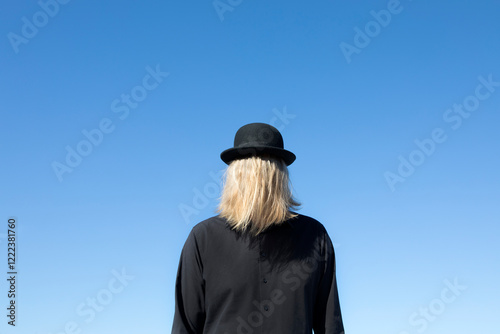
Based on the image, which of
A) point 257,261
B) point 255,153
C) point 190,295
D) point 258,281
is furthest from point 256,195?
point 190,295

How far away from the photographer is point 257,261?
4.11m

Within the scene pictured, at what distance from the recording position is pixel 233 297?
402 cm

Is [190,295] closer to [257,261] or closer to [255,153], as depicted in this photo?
[257,261]

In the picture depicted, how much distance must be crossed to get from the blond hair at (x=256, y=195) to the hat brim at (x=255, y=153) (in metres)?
0.04

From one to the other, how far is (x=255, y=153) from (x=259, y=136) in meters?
0.13

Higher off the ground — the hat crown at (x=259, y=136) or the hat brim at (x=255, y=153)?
the hat crown at (x=259, y=136)

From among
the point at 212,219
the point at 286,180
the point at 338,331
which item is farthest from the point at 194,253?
the point at 338,331

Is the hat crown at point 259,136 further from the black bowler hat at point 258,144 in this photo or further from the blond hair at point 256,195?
the blond hair at point 256,195

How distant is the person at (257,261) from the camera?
4.02 meters

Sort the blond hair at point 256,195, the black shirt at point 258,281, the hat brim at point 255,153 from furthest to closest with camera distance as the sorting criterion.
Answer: the hat brim at point 255,153, the blond hair at point 256,195, the black shirt at point 258,281

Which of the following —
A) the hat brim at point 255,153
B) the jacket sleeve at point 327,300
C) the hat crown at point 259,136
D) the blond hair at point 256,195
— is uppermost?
the hat crown at point 259,136

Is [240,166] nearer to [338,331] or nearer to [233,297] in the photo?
[233,297]

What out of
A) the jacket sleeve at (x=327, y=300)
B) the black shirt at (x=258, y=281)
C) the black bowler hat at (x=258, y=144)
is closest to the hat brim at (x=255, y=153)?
the black bowler hat at (x=258, y=144)

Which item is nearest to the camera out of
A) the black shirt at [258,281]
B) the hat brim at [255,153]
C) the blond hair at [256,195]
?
the black shirt at [258,281]
